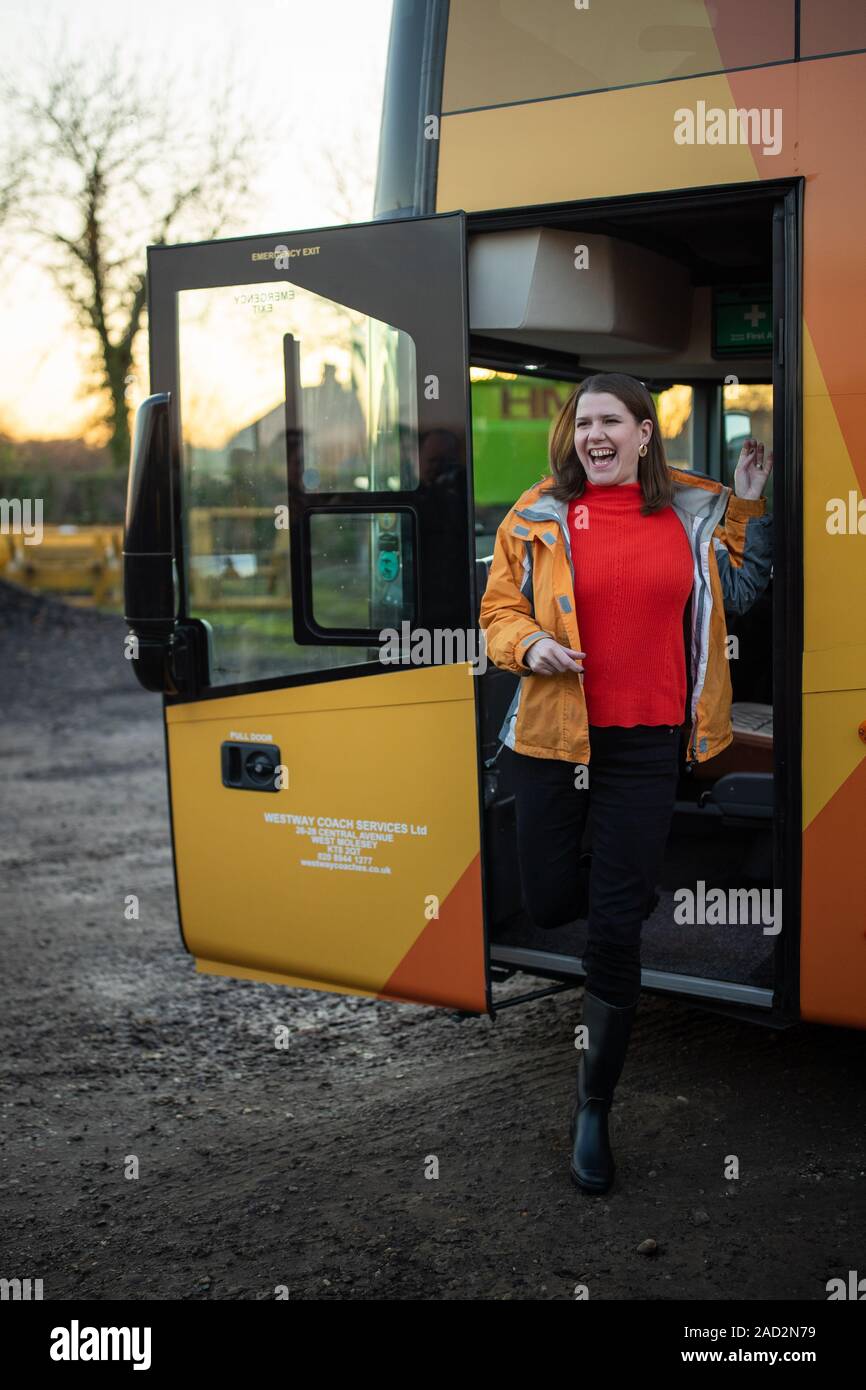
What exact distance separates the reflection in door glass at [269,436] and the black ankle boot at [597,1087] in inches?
48.1

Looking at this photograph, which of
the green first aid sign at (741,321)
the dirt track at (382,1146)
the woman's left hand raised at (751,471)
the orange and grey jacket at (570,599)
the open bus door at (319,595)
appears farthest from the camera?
the green first aid sign at (741,321)

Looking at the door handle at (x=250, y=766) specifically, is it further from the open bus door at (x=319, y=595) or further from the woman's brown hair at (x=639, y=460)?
the woman's brown hair at (x=639, y=460)

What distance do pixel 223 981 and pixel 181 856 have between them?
48.6 inches

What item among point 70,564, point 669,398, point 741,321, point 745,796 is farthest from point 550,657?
point 70,564

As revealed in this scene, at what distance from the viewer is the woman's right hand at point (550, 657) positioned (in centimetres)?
307

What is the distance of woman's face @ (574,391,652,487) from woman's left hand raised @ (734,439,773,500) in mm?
273

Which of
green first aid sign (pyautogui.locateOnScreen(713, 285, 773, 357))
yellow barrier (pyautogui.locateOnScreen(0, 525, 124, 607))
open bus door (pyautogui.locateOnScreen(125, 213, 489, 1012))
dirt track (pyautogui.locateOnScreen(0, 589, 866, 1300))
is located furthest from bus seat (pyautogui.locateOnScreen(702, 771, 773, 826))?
yellow barrier (pyautogui.locateOnScreen(0, 525, 124, 607))

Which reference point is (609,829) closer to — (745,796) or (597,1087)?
(597,1087)

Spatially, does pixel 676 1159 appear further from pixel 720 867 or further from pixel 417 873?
pixel 720 867

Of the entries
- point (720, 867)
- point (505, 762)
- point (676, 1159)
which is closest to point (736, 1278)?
point (676, 1159)

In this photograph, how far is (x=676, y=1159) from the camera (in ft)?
11.6

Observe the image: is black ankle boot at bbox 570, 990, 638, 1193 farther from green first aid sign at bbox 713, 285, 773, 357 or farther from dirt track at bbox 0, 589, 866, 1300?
green first aid sign at bbox 713, 285, 773, 357

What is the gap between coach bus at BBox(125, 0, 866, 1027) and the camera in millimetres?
3197

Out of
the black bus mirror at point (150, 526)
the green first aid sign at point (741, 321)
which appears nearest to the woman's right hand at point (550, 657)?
the black bus mirror at point (150, 526)
